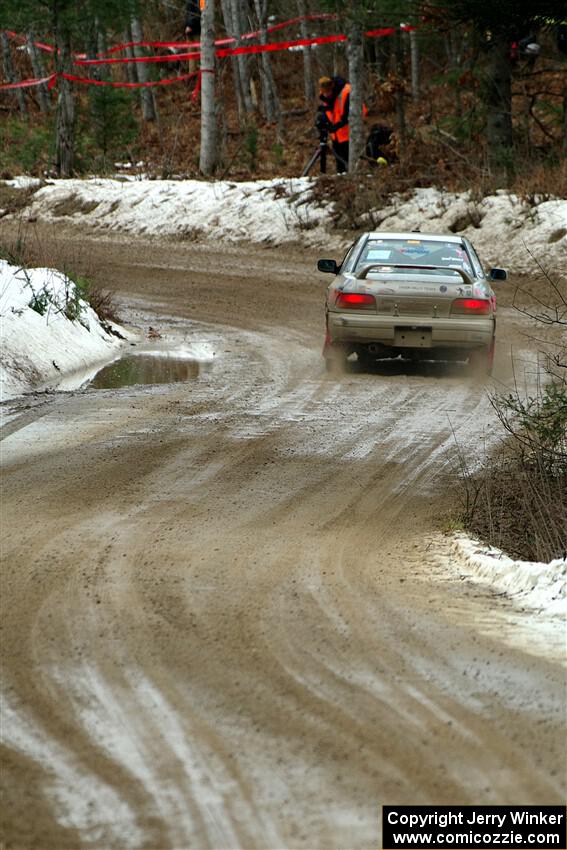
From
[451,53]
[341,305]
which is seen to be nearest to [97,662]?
[341,305]

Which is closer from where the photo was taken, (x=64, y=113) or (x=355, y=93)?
(x=355, y=93)

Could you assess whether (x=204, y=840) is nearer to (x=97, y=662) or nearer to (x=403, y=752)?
(x=403, y=752)

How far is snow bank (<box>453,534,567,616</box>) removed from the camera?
5434 millimetres

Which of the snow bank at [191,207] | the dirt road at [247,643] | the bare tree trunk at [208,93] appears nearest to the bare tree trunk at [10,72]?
the snow bank at [191,207]

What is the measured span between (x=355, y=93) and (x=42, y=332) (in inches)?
579

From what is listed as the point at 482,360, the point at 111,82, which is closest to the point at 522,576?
the point at 482,360

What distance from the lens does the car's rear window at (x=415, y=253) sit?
41.4 ft

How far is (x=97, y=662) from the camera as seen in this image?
15.3ft

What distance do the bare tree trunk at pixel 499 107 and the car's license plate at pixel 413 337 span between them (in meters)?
12.3

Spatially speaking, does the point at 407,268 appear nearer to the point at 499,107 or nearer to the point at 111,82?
the point at 499,107

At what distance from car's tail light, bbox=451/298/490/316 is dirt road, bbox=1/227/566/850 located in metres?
2.43

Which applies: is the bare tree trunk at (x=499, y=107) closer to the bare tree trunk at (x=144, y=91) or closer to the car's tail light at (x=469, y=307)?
the car's tail light at (x=469, y=307)

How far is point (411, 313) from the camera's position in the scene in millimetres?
12047

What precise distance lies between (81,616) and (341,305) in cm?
750
